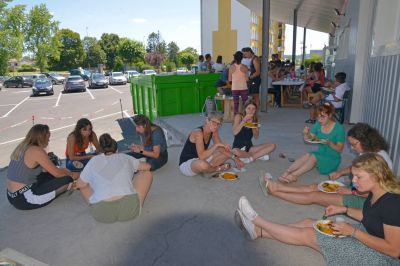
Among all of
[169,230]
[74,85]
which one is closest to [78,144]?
[169,230]

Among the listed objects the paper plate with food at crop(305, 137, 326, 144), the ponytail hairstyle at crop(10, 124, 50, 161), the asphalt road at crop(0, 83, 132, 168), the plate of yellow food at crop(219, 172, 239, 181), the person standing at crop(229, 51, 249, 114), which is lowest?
the asphalt road at crop(0, 83, 132, 168)

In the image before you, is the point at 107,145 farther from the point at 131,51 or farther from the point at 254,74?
the point at 131,51

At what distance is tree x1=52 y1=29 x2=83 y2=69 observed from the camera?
6462 centimetres

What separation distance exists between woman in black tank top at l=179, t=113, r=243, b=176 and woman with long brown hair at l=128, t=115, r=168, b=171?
44 cm

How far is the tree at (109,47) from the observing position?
70812 millimetres

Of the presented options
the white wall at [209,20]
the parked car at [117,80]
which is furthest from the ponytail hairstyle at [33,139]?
the white wall at [209,20]

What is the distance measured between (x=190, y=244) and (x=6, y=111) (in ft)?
59.4

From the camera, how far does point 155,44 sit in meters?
86.0

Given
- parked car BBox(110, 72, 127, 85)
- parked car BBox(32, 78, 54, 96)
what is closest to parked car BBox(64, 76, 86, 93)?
parked car BBox(32, 78, 54, 96)

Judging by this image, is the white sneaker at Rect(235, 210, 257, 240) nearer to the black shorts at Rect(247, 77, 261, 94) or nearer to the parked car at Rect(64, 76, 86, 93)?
the black shorts at Rect(247, 77, 261, 94)

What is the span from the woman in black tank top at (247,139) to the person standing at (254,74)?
383 cm

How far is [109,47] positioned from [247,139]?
237 ft

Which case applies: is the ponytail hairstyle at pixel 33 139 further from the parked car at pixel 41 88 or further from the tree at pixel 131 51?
the tree at pixel 131 51

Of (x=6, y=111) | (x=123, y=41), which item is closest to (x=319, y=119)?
(x=6, y=111)
